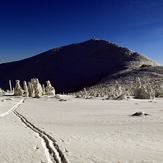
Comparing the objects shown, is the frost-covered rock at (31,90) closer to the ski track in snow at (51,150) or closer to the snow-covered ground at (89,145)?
the snow-covered ground at (89,145)

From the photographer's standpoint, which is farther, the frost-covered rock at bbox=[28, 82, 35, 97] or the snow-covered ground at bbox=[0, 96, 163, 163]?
the frost-covered rock at bbox=[28, 82, 35, 97]

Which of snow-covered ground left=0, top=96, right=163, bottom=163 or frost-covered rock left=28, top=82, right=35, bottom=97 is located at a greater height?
frost-covered rock left=28, top=82, right=35, bottom=97

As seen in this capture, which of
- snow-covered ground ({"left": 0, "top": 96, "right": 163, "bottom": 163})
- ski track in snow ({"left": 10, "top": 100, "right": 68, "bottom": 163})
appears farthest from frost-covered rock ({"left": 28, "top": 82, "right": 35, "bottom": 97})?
ski track in snow ({"left": 10, "top": 100, "right": 68, "bottom": 163})

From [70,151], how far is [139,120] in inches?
542

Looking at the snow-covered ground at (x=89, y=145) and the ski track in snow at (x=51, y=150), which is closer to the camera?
the ski track in snow at (x=51, y=150)

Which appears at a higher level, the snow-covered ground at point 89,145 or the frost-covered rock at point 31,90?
the frost-covered rock at point 31,90

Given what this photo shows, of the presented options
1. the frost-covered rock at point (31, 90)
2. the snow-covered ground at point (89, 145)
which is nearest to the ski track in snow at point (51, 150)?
the snow-covered ground at point (89, 145)

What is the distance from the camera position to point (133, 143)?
1841 cm

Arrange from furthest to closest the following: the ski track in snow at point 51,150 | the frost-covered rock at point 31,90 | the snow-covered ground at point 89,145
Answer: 1. the frost-covered rock at point 31,90
2. the snow-covered ground at point 89,145
3. the ski track in snow at point 51,150

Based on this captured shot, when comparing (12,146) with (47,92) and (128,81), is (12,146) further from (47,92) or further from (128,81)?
(128,81)

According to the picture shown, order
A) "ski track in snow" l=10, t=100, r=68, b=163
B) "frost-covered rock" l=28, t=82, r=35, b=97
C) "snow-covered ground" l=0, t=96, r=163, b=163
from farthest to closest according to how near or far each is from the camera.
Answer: "frost-covered rock" l=28, t=82, r=35, b=97 < "snow-covered ground" l=0, t=96, r=163, b=163 < "ski track in snow" l=10, t=100, r=68, b=163

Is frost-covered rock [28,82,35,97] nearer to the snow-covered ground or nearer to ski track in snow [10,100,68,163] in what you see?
the snow-covered ground

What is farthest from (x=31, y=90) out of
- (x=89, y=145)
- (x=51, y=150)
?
(x=51, y=150)

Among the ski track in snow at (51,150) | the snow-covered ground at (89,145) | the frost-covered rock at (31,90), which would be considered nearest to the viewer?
the ski track in snow at (51,150)
